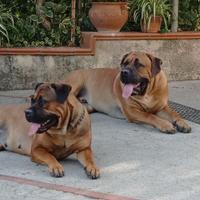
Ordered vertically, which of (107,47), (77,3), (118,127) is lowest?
(118,127)

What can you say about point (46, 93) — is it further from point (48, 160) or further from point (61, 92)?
point (48, 160)

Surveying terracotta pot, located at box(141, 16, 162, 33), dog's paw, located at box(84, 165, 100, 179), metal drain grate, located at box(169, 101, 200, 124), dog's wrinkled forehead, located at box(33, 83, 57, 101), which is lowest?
metal drain grate, located at box(169, 101, 200, 124)

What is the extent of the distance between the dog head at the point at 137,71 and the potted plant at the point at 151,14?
2.70 metres

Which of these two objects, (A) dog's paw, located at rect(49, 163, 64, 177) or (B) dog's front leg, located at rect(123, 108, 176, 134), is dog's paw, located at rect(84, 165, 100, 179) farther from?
(B) dog's front leg, located at rect(123, 108, 176, 134)

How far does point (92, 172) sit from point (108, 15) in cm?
424

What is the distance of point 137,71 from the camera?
5797 mm

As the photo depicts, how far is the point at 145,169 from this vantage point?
4.59 meters

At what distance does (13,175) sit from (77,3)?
4.93m

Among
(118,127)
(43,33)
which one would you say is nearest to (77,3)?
(43,33)

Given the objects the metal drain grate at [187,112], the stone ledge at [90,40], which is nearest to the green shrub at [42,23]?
the stone ledge at [90,40]

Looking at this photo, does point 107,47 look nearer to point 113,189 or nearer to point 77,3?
point 77,3

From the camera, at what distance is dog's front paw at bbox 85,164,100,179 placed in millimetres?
4297

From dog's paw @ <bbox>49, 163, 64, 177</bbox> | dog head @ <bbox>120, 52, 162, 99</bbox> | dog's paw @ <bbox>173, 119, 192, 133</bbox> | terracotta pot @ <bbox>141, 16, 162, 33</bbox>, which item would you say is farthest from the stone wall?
dog's paw @ <bbox>49, 163, 64, 177</bbox>

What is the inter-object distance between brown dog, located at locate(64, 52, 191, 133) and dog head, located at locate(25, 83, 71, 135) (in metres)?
1.48
